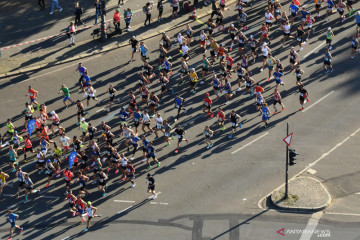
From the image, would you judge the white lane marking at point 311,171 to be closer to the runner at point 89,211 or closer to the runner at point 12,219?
the runner at point 89,211

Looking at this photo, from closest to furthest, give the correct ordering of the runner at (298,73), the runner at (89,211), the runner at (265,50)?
the runner at (89,211) < the runner at (298,73) < the runner at (265,50)

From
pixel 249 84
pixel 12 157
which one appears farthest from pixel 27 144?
pixel 249 84

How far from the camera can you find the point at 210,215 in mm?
32844

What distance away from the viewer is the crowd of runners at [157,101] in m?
35.9

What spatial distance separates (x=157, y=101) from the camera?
3972 centimetres

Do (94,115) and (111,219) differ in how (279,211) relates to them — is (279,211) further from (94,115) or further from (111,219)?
(94,115)

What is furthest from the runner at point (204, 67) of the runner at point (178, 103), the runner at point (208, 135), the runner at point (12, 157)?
the runner at point (12, 157)

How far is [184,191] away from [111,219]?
13.6ft

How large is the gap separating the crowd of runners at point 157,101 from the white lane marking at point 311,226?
7.60 meters

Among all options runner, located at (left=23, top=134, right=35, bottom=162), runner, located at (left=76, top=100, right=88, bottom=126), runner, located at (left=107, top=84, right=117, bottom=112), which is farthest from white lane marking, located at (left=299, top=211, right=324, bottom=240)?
runner, located at (left=23, top=134, right=35, bottom=162)

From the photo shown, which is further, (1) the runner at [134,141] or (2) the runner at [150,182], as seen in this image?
(1) the runner at [134,141]

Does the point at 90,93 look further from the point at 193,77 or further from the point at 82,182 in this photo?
the point at 82,182

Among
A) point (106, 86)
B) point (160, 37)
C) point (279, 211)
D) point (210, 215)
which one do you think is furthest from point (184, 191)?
point (160, 37)

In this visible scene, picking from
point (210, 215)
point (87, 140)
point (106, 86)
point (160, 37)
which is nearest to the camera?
point (210, 215)
